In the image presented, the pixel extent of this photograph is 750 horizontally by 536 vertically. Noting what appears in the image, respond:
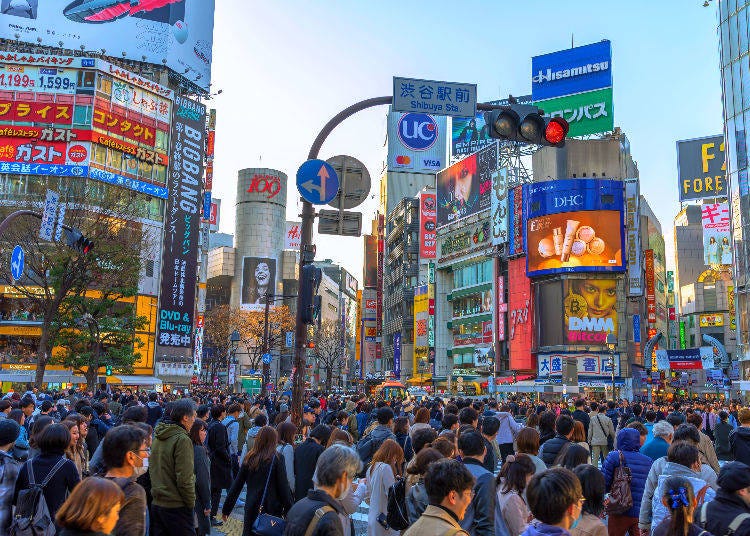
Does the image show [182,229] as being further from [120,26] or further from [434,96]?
[434,96]

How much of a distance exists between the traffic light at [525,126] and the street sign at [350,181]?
2.47m

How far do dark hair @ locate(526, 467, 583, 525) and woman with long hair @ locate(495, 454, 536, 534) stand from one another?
160 centimetres

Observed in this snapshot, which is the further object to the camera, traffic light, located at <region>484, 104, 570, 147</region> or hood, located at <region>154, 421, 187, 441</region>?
traffic light, located at <region>484, 104, 570, 147</region>

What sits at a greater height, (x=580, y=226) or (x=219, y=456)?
(x=580, y=226)

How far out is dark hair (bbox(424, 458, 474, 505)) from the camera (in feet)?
13.9

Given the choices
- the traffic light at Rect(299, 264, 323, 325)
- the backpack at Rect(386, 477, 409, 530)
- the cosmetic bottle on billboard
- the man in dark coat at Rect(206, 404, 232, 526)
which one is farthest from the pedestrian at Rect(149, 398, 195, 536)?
the cosmetic bottle on billboard

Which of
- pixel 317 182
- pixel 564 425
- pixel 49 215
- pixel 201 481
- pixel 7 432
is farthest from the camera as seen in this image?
pixel 49 215

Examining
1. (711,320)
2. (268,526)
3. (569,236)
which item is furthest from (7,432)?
(711,320)

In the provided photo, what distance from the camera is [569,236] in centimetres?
6438

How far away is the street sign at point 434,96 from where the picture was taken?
992 centimetres

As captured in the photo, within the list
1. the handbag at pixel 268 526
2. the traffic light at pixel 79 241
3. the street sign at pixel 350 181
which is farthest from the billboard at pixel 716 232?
the handbag at pixel 268 526

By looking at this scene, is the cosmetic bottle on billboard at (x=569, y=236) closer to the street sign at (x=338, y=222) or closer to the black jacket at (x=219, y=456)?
the street sign at (x=338, y=222)

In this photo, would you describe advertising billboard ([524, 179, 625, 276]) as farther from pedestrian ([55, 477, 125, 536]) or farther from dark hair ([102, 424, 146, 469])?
pedestrian ([55, 477, 125, 536])

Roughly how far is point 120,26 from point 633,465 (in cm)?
6336
